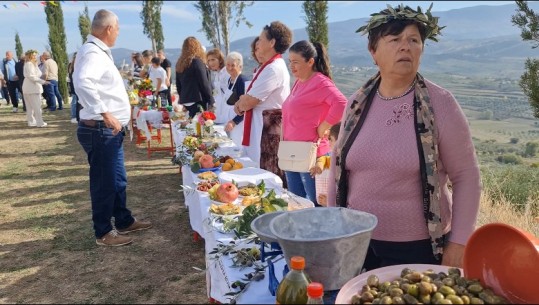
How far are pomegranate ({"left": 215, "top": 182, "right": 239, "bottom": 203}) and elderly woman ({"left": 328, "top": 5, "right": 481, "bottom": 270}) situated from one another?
1076 mm

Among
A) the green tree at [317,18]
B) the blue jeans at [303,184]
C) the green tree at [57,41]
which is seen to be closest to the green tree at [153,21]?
the green tree at [57,41]

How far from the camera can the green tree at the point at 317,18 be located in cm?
1328

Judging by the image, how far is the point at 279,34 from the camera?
Result: 3.67 meters

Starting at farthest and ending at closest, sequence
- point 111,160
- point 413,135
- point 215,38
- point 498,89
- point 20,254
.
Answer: point 498,89, point 215,38, point 20,254, point 111,160, point 413,135

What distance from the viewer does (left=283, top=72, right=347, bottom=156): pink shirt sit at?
3.04m

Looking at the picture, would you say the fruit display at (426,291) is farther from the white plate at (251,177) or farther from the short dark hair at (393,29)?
the white plate at (251,177)

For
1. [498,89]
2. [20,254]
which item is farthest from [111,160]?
[498,89]

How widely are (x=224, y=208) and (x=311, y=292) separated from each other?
1.44m

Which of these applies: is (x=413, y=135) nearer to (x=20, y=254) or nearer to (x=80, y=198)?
(x=20, y=254)

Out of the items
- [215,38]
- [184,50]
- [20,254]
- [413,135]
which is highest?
[215,38]

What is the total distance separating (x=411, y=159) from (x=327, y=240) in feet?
1.79

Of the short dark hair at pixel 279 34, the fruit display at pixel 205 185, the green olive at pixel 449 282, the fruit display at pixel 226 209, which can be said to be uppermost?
the short dark hair at pixel 279 34

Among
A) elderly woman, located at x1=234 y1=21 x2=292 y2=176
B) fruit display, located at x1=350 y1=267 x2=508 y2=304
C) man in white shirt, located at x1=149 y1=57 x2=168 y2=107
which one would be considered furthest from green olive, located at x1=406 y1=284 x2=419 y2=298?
man in white shirt, located at x1=149 y1=57 x2=168 y2=107

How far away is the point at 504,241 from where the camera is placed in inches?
46.7
